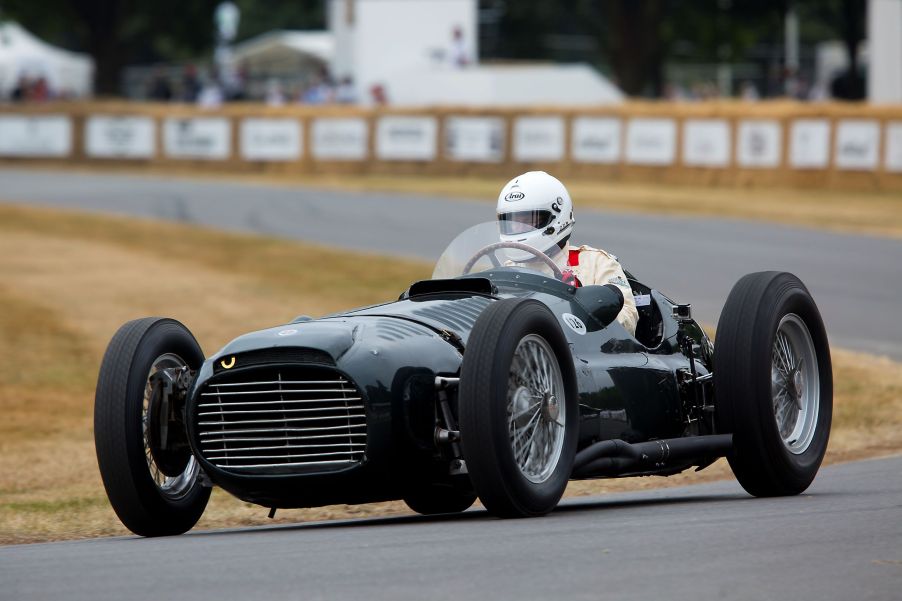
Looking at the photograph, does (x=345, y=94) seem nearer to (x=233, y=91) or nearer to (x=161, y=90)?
(x=233, y=91)

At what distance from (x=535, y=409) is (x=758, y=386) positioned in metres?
1.32

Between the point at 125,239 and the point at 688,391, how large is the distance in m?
19.1

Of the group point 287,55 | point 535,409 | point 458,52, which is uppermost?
point 287,55

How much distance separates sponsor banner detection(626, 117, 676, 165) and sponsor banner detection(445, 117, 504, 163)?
2.98 meters

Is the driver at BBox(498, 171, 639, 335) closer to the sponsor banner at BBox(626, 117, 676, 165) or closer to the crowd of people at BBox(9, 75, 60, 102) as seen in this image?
the sponsor banner at BBox(626, 117, 676, 165)

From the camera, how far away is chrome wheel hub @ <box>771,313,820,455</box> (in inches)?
318

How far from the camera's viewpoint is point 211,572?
5605 mm

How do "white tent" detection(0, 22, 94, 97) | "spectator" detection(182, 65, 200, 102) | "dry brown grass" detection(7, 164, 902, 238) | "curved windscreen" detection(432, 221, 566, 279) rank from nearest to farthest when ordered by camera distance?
"curved windscreen" detection(432, 221, 566, 279), "dry brown grass" detection(7, 164, 902, 238), "spectator" detection(182, 65, 200, 102), "white tent" detection(0, 22, 94, 97)

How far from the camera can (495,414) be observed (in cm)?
645

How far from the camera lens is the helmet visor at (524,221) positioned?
8.24 metres

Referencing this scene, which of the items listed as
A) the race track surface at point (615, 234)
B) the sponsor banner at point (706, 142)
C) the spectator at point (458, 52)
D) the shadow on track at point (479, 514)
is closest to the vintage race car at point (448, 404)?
the shadow on track at point (479, 514)

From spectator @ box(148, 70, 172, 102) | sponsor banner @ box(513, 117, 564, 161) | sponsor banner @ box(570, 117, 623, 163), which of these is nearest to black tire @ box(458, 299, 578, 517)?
sponsor banner @ box(570, 117, 623, 163)

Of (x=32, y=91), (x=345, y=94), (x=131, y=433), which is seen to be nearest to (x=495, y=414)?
(x=131, y=433)

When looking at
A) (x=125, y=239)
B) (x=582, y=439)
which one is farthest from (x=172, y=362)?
(x=125, y=239)
